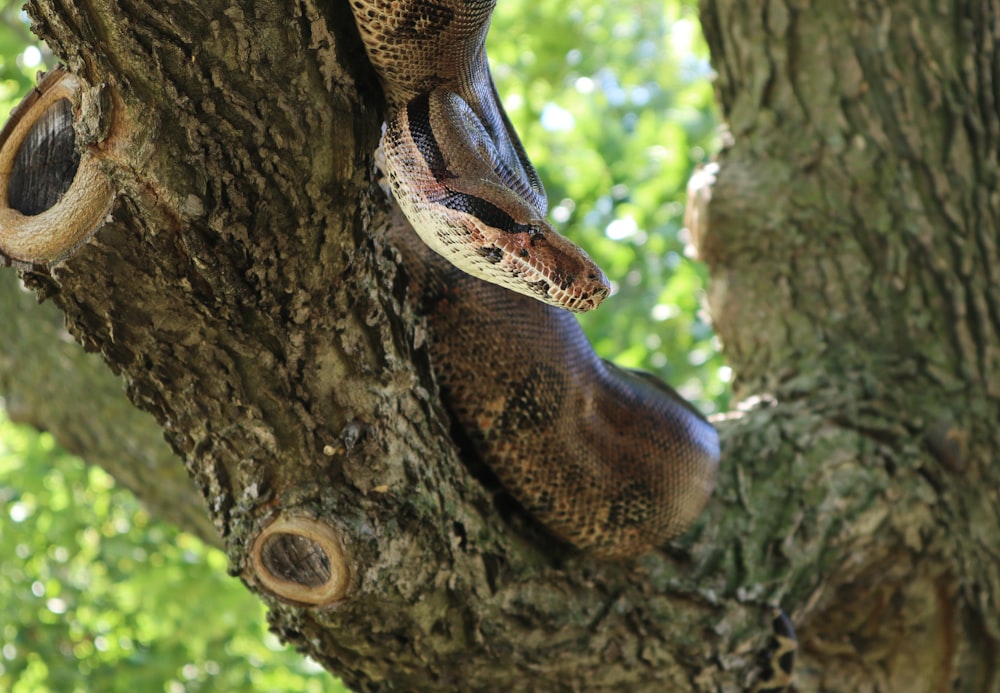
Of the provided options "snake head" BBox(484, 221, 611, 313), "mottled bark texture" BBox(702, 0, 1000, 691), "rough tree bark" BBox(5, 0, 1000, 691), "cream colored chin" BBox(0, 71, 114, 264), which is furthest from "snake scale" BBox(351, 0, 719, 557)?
"cream colored chin" BBox(0, 71, 114, 264)

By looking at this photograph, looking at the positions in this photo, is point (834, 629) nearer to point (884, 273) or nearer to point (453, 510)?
point (884, 273)

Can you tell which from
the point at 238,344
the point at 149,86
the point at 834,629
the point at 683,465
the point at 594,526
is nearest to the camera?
the point at 149,86

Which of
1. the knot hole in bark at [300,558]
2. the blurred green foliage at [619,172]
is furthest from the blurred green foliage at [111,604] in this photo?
the knot hole in bark at [300,558]

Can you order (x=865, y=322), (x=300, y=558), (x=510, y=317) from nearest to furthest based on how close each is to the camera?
(x=300, y=558) → (x=510, y=317) → (x=865, y=322)

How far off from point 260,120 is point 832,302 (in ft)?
9.40

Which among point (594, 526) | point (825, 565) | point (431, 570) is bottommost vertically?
point (825, 565)

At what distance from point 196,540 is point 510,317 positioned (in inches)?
185

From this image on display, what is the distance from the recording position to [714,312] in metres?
4.40

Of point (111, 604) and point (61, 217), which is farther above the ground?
point (61, 217)

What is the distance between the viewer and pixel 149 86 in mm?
1811

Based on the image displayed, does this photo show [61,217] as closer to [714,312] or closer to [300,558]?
[300,558]

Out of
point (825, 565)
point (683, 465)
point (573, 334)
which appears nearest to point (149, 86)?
point (573, 334)

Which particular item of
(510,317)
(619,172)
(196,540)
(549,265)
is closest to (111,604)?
(196,540)

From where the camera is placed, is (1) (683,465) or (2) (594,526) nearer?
(2) (594,526)
